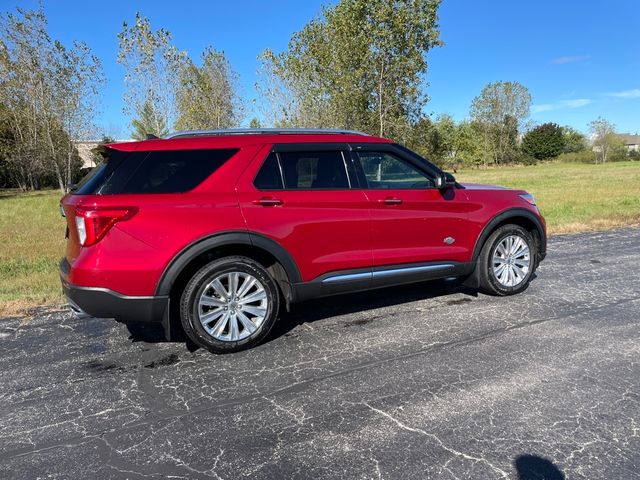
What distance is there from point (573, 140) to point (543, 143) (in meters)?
10.1

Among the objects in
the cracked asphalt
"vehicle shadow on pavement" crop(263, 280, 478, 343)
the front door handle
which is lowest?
the cracked asphalt

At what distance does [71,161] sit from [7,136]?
7.10 metres

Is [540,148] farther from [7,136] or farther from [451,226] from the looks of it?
[451,226]

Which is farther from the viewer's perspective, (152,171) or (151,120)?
(151,120)

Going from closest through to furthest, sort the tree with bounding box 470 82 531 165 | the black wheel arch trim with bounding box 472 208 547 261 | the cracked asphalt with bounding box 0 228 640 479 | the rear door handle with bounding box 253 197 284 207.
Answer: the cracked asphalt with bounding box 0 228 640 479, the rear door handle with bounding box 253 197 284 207, the black wheel arch trim with bounding box 472 208 547 261, the tree with bounding box 470 82 531 165

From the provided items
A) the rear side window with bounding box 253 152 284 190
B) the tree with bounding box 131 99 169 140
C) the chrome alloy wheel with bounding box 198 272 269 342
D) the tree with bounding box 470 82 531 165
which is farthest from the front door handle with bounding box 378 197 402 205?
the tree with bounding box 470 82 531 165

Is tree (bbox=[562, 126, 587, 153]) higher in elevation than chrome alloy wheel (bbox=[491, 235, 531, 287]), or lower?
higher

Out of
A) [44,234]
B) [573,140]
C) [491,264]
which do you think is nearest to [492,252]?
[491,264]

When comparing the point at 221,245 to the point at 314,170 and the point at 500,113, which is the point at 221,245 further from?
the point at 500,113

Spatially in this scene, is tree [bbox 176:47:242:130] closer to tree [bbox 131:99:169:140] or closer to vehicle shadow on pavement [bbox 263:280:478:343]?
tree [bbox 131:99:169:140]

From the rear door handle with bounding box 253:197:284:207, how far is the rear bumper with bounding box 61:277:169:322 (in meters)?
1.06

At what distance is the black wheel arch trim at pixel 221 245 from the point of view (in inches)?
152

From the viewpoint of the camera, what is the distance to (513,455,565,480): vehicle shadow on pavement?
2.48m

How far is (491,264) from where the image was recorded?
17.7 feet
